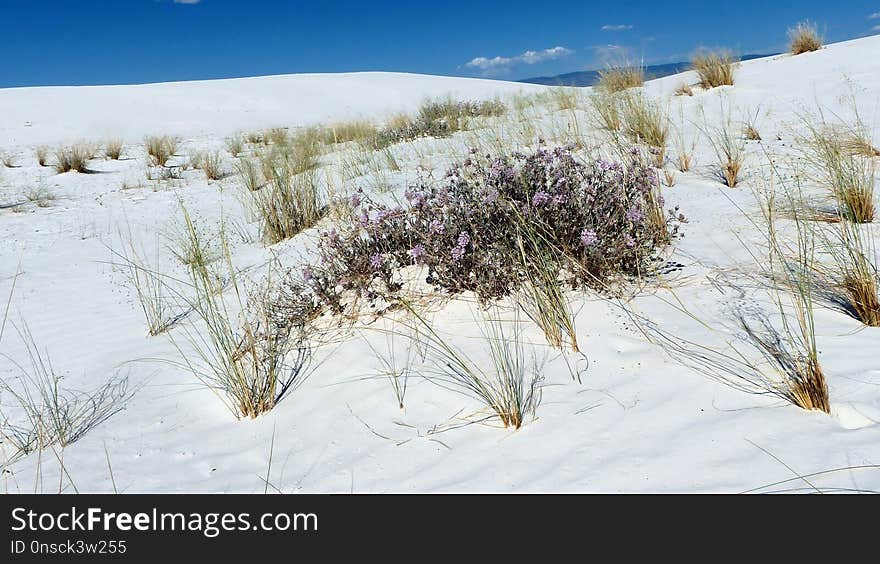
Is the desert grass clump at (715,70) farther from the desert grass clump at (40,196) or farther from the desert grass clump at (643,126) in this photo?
the desert grass clump at (40,196)

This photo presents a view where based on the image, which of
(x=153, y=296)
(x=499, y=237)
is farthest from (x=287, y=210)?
(x=499, y=237)

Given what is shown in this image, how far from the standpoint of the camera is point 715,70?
367 inches

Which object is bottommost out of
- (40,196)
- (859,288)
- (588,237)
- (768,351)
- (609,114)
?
(768,351)

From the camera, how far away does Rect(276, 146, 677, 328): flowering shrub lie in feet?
9.67

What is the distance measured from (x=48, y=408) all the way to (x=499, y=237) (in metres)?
2.23

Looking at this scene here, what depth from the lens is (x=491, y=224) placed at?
10.1 ft

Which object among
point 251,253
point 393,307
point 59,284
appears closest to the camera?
point 393,307

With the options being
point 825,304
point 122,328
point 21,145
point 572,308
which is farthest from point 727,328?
point 21,145

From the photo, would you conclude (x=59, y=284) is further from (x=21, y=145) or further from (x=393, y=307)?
(x=21, y=145)

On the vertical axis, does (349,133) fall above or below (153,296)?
above

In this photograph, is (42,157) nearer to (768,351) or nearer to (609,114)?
(609,114)

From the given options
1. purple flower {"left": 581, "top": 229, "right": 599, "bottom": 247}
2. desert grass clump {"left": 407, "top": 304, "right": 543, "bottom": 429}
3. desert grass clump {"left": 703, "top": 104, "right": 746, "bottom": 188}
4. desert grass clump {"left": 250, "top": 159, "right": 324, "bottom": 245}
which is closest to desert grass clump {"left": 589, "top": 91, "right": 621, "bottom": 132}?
desert grass clump {"left": 703, "top": 104, "right": 746, "bottom": 188}

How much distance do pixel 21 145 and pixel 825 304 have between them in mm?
17810
